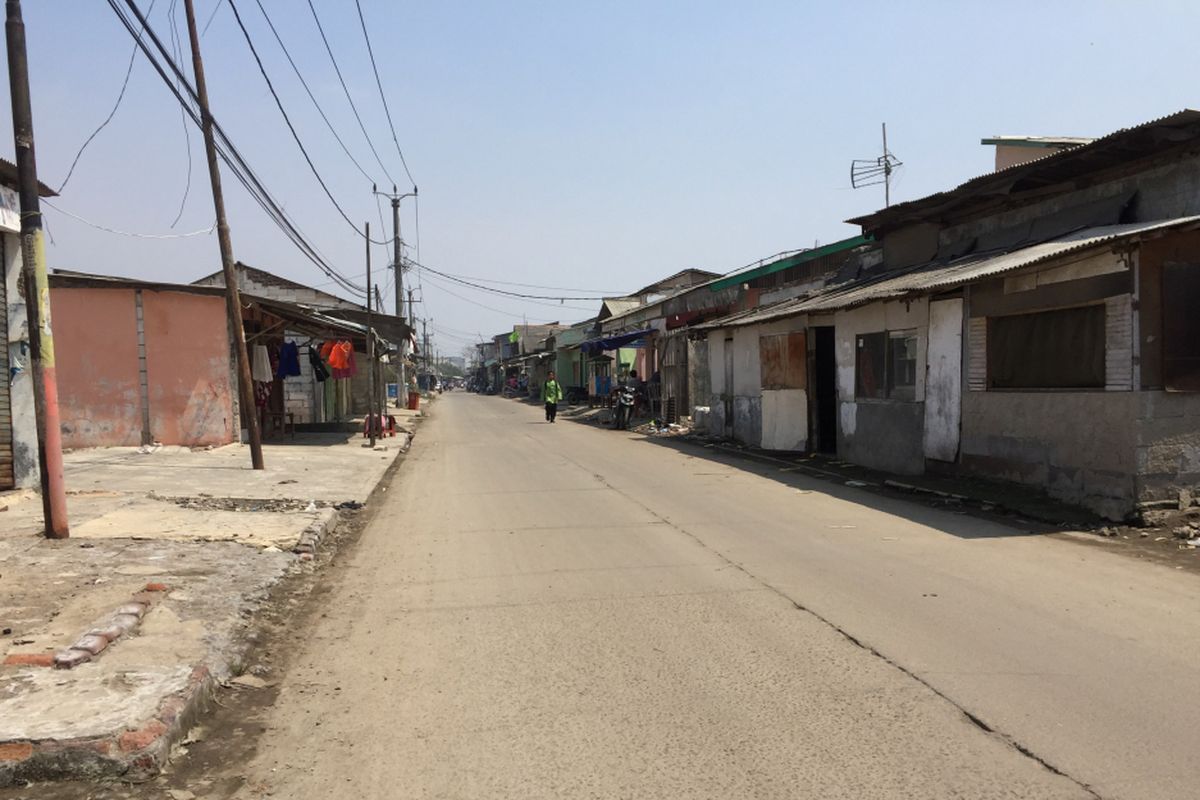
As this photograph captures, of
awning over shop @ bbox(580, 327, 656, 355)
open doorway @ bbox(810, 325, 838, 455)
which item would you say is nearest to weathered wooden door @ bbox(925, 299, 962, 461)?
open doorway @ bbox(810, 325, 838, 455)

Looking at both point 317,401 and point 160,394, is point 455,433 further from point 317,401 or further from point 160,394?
point 160,394

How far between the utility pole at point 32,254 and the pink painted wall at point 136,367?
33.8ft

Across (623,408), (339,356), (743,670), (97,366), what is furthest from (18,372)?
(623,408)

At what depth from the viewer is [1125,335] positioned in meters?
9.23

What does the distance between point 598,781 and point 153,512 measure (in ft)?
28.0

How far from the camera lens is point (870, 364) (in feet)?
48.9

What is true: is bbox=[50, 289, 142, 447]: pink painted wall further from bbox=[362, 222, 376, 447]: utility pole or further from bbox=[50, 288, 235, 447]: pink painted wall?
bbox=[362, 222, 376, 447]: utility pole

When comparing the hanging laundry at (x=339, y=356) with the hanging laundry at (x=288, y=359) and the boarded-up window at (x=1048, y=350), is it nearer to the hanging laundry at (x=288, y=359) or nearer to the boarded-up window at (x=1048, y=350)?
the hanging laundry at (x=288, y=359)

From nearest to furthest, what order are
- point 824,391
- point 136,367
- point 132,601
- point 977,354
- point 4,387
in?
point 132,601 → point 4,387 → point 977,354 → point 136,367 → point 824,391

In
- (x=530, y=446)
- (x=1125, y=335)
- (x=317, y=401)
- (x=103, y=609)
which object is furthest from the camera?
(x=317, y=401)

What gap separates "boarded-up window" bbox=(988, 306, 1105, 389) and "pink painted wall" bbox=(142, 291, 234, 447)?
15.3 meters

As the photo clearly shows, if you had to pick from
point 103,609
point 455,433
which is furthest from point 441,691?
point 455,433

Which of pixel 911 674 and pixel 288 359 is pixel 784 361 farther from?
pixel 911 674

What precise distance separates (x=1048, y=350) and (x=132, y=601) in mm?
10407
